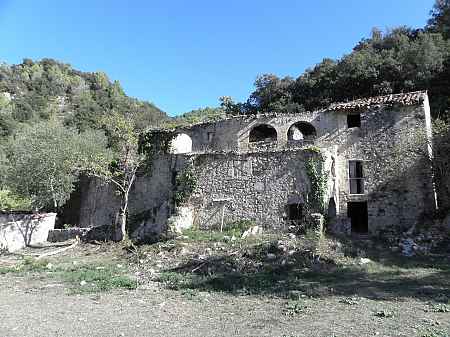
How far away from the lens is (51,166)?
26953 mm

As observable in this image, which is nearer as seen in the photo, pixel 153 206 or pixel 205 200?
pixel 205 200

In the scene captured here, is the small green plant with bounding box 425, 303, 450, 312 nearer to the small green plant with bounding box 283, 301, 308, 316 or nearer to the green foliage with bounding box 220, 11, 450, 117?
the small green plant with bounding box 283, 301, 308, 316

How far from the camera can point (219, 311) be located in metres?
9.95

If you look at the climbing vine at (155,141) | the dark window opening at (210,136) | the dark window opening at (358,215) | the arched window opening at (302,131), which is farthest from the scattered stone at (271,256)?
the arched window opening at (302,131)

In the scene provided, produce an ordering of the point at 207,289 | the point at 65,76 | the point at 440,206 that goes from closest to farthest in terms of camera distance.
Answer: the point at 207,289, the point at 440,206, the point at 65,76

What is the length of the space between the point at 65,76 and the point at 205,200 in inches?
3115

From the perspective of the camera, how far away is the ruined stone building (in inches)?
810

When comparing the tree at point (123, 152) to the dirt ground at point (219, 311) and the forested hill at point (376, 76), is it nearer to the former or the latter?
the dirt ground at point (219, 311)

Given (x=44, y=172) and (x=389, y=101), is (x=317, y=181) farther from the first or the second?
(x=44, y=172)

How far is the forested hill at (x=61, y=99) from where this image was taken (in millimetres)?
66125

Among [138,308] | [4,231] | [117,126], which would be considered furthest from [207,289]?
[4,231]

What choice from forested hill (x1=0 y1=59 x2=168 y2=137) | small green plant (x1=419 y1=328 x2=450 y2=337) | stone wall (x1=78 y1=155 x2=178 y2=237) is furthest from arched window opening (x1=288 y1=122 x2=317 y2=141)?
forested hill (x1=0 y1=59 x2=168 y2=137)

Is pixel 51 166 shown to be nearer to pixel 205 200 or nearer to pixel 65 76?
pixel 205 200

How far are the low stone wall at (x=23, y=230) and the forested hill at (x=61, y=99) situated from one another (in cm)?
3620
